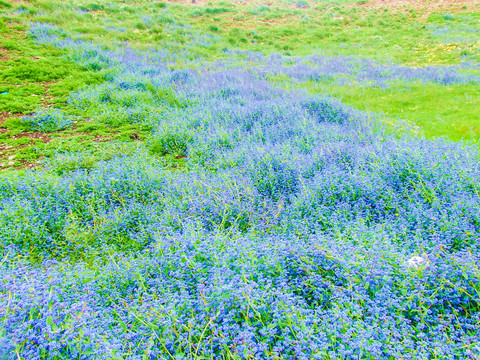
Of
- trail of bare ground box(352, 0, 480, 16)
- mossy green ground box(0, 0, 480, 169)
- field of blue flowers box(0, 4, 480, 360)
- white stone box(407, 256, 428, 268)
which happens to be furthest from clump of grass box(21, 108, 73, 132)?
trail of bare ground box(352, 0, 480, 16)

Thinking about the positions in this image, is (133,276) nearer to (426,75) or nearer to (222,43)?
(426,75)

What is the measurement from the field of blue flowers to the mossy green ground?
106cm

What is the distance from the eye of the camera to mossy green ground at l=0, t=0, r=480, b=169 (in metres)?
7.80

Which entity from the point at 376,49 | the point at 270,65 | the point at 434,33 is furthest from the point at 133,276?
the point at 434,33

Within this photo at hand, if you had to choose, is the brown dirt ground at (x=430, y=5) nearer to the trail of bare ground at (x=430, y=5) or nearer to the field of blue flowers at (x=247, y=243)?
the trail of bare ground at (x=430, y=5)

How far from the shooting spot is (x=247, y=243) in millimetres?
3430

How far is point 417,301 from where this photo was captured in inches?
111

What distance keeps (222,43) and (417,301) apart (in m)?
18.6

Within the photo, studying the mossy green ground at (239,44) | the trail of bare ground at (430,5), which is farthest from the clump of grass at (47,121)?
the trail of bare ground at (430,5)

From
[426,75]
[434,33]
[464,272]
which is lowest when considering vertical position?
[464,272]

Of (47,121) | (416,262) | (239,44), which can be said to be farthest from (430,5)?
(47,121)

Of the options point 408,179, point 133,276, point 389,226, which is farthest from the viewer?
point 408,179

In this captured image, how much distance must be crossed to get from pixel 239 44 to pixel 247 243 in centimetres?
1815

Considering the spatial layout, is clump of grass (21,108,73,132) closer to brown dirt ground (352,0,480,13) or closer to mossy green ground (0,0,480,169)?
mossy green ground (0,0,480,169)
